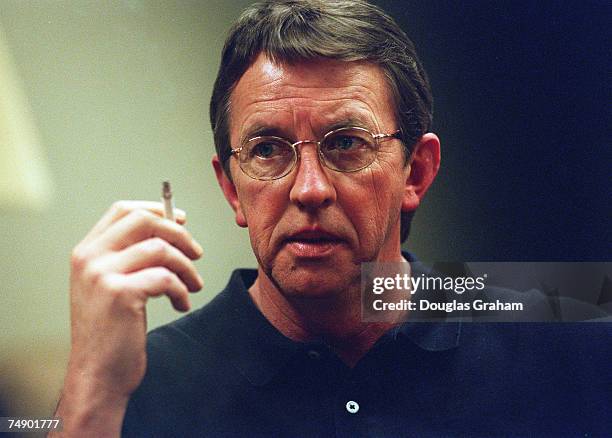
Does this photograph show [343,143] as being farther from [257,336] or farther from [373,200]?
[257,336]

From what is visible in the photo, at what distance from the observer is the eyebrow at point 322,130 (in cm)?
181

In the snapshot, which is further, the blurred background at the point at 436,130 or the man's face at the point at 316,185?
the blurred background at the point at 436,130

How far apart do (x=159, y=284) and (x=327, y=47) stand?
62 cm

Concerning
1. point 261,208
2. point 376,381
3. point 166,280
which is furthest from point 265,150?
point 376,381

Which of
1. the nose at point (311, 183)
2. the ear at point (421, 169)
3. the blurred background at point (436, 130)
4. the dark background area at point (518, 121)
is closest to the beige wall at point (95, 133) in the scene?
the blurred background at point (436, 130)

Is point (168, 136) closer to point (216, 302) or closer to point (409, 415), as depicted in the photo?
point (216, 302)

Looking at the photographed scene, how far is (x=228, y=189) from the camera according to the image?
1.98 m

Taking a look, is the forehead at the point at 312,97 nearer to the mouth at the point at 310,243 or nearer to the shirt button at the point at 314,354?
the mouth at the point at 310,243

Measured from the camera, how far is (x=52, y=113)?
79.4 inches

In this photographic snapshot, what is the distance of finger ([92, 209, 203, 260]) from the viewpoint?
1689 mm

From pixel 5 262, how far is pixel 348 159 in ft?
2.89

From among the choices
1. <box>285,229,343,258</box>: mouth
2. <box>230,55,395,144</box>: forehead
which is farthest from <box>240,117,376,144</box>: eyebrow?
<box>285,229,343,258</box>: mouth

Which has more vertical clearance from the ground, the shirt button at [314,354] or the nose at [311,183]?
the nose at [311,183]

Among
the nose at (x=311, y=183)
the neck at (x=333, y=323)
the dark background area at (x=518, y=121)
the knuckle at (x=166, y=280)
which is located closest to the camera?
the knuckle at (x=166, y=280)
